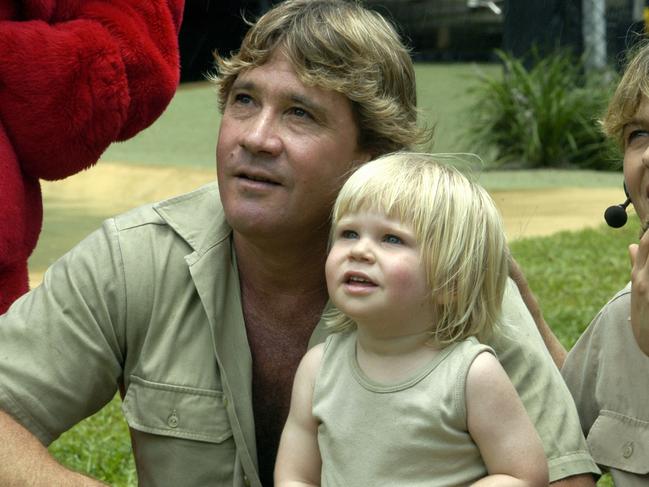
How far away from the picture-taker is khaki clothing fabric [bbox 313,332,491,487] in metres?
2.45

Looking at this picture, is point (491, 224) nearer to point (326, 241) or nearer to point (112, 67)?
point (326, 241)

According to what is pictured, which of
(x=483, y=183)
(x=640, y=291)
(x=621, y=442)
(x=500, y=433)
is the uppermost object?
(x=640, y=291)

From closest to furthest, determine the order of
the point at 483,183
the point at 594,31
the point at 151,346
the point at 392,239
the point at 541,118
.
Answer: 1. the point at 392,239
2. the point at 151,346
3. the point at 483,183
4. the point at 541,118
5. the point at 594,31

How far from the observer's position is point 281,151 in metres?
2.86

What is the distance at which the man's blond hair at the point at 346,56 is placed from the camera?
2.93 m

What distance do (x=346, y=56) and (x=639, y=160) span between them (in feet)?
2.25

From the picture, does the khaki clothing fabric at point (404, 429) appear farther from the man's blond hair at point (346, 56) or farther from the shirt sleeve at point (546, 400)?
the man's blond hair at point (346, 56)

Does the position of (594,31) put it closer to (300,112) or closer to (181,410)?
(300,112)

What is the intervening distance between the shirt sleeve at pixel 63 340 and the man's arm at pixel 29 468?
4.5 inches

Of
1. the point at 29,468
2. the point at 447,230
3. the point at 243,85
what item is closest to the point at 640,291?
the point at 447,230

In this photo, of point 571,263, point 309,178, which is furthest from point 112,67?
point 571,263

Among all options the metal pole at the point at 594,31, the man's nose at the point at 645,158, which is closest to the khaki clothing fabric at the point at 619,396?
the man's nose at the point at 645,158

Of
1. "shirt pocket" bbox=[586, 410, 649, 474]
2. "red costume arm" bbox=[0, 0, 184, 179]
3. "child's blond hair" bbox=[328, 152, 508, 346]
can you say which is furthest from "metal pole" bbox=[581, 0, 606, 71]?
"child's blond hair" bbox=[328, 152, 508, 346]

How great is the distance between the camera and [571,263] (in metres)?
7.39
